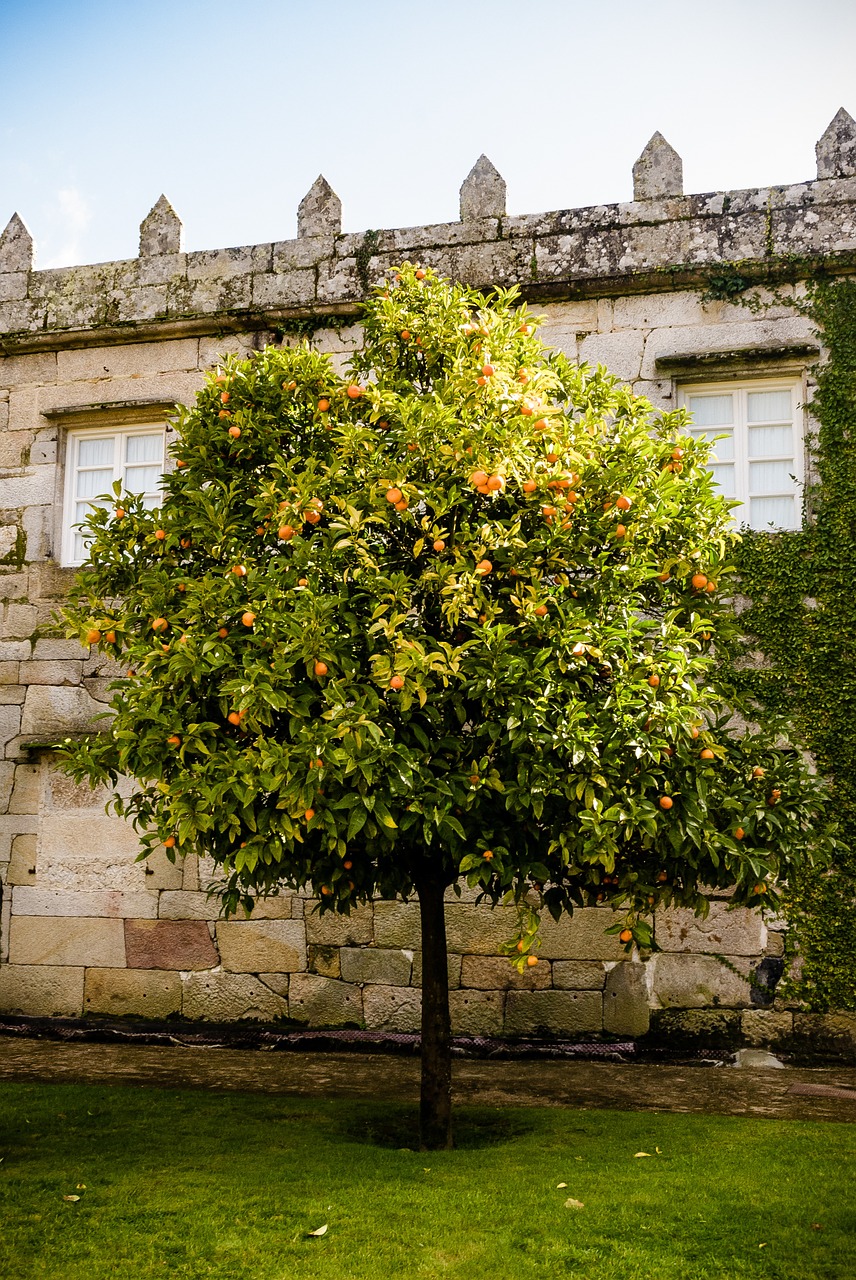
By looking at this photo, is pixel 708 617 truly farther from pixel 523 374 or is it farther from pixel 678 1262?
pixel 678 1262

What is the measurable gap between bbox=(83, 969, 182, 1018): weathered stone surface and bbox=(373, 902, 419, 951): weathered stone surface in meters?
1.70

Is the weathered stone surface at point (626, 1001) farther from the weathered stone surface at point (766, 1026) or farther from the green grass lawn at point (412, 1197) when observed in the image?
the green grass lawn at point (412, 1197)

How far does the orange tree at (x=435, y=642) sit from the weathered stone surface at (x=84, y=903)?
3714mm

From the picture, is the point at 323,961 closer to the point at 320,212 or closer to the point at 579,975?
the point at 579,975

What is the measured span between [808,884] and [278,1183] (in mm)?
4551

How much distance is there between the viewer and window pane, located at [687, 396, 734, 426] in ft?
28.0

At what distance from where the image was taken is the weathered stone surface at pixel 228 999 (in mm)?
8469

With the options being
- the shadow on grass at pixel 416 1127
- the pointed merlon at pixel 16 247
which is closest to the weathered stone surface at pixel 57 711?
the pointed merlon at pixel 16 247

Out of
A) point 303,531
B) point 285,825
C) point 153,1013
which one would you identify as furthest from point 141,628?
point 153,1013

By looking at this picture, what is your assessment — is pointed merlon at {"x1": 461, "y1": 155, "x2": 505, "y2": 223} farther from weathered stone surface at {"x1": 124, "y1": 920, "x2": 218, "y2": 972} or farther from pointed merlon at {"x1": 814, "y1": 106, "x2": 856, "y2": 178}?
weathered stone surface at {"x1": 124, "y1": 920, "x2": 218, "y2": 972}

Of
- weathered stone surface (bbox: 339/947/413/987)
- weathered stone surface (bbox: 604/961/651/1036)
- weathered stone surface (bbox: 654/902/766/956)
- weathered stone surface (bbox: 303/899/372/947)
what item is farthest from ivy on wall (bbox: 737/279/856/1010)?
weathered stone surface (bbox: 303/899/372/947)

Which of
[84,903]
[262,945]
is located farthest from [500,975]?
[84,903]

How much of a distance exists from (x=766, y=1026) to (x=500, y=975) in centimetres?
192

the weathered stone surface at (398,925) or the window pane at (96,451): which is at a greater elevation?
the window pane at (96,451)
